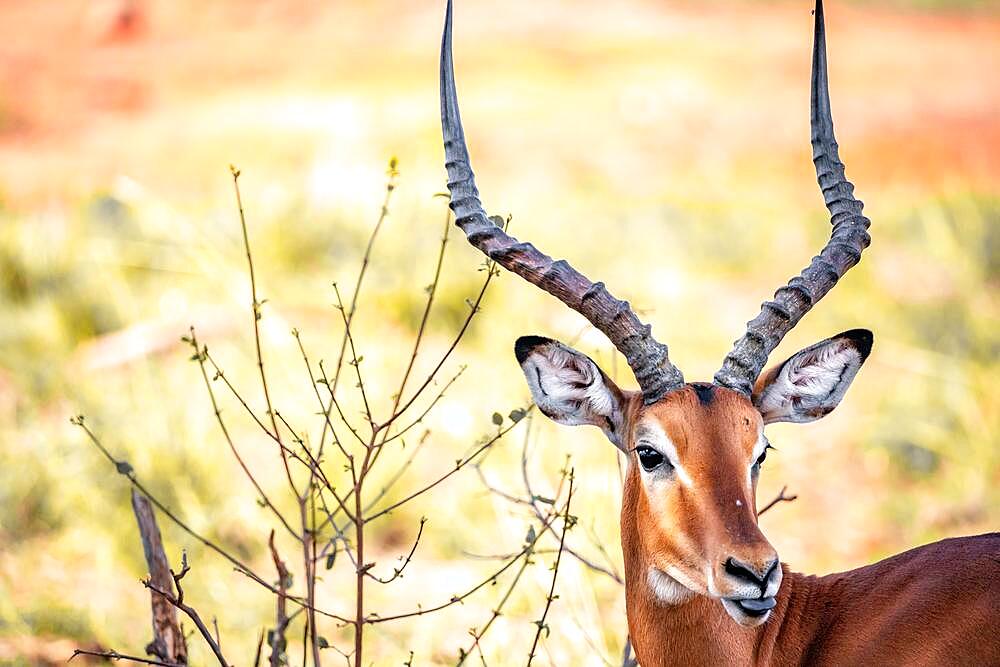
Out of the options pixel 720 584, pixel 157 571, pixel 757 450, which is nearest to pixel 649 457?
pixel 757 450

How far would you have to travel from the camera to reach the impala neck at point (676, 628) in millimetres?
4879

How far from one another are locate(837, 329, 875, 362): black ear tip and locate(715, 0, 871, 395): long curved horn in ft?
0.65

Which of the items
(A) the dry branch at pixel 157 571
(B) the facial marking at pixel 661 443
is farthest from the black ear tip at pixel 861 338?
(A) the dry branch at pixel 157 571

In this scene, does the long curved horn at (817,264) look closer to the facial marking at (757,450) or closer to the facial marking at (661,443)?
the facial marking at (757,450)

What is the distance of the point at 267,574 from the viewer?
364 inches

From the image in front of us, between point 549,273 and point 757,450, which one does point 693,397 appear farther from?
point 549,273

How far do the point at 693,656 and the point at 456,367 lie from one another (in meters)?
7.28

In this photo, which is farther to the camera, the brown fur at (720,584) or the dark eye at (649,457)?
the dark eye at (649,457)

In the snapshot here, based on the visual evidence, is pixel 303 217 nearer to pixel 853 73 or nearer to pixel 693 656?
pixel 693 656

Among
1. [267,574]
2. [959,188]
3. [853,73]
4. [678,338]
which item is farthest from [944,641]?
[853,73]

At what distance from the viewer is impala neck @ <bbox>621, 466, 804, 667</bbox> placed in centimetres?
488

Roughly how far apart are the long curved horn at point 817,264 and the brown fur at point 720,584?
228mm

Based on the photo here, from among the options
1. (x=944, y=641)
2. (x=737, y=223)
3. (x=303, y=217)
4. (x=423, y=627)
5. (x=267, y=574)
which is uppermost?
(x=737, y=223)

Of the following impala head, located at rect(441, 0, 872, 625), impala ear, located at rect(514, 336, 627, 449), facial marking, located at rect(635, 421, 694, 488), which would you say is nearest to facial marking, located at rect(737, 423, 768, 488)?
impala head, located at rect(441, 0, 872, 625)
